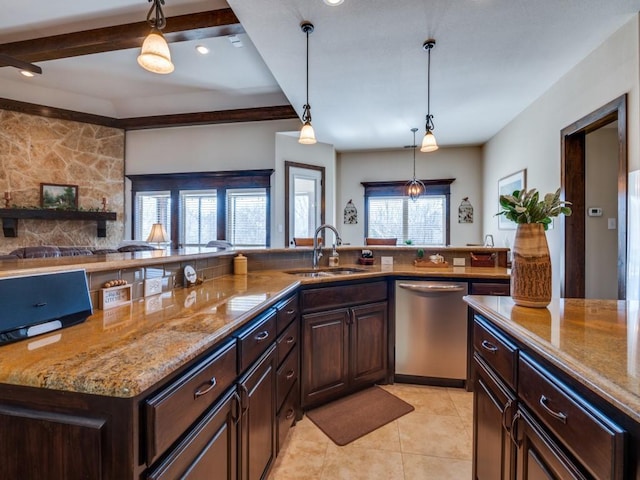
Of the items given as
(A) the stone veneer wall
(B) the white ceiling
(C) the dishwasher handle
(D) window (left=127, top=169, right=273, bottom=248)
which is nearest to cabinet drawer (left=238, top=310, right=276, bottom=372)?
(C) the dishwasher handle

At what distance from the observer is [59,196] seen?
551cm

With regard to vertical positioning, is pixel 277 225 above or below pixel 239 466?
above

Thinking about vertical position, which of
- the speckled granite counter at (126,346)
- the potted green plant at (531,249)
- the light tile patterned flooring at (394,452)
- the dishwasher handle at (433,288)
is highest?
the potted green plant at (531,249)

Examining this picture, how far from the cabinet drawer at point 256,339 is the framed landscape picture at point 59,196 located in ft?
19.4

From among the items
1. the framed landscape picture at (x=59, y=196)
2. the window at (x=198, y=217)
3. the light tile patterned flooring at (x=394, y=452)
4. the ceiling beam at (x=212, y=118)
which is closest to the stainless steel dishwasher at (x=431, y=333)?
the light tile patterned flooring at (x=394, y=452)

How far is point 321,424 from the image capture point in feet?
6.72

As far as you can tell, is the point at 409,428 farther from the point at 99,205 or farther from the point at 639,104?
the point at 99,205

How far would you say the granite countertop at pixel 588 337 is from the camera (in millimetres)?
634

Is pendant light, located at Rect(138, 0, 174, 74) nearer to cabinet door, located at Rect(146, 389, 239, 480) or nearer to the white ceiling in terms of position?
the white ceiling

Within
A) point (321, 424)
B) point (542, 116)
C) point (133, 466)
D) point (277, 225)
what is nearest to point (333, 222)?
point (277, 225)

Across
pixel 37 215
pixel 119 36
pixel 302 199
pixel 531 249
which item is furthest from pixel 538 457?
pixel 37 215

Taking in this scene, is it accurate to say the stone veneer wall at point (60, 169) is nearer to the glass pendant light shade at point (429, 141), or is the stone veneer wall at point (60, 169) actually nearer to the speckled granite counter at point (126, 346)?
the speckled granite counter at point (126, 346)

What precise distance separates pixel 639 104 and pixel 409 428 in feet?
9.12

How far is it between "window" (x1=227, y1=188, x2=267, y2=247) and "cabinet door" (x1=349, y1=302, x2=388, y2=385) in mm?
3551
